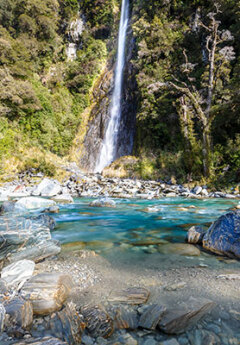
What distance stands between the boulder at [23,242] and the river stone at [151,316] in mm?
1388

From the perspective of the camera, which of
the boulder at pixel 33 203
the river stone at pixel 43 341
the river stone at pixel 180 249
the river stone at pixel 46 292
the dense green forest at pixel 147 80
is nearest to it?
the river stone at pixel 43 341

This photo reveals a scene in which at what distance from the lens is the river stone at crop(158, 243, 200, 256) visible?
8.07ft

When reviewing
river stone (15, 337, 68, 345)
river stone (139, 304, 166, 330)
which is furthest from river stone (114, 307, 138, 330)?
river stone (15, 337, 68, 345)

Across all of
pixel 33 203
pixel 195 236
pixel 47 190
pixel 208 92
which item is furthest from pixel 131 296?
pixel 208 92

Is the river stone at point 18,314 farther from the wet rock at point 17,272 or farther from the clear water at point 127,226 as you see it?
the clear water at point 127,226

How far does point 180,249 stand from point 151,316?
1.42m

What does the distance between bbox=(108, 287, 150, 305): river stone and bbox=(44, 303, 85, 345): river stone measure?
0.31 m

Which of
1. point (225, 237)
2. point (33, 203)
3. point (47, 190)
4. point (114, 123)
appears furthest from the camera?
point (114, 123)

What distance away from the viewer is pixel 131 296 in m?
1.52

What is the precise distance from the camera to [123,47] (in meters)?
19.3

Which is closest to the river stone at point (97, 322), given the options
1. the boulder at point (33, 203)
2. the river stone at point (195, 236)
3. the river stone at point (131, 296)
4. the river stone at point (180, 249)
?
the river stone at point (131, 296)

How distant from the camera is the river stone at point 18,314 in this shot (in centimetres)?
120

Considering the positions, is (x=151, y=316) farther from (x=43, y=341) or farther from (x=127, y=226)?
(x=127, y=226)

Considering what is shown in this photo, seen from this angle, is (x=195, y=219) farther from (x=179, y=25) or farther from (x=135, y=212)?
(x=179, y=25)
